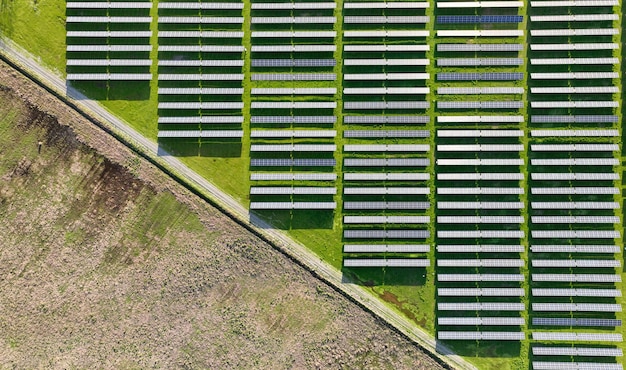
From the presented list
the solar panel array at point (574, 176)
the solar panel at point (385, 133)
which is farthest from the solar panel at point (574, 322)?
the solar panel at point (385, 133)

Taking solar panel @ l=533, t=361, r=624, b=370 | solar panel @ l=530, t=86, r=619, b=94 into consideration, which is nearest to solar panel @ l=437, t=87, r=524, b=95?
solar panel @ l=530, t=86, r=619, b=94

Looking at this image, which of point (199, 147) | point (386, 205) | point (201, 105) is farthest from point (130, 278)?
point (386, 205)

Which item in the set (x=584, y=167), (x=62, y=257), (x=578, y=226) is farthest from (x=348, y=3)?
(x=62, y=257)

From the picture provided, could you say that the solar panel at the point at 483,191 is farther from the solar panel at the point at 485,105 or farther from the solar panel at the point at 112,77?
the solar panel at the point at 112,77

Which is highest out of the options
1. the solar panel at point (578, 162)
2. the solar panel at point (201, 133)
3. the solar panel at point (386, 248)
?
the solar panel at point (201, 133)

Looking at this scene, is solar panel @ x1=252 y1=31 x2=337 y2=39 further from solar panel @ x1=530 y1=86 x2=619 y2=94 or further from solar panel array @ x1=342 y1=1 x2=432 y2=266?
solar panel @ x1=530 y1=86 x2=619 y2=94

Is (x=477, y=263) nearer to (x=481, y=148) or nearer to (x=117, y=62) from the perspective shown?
(x=481, y=148)

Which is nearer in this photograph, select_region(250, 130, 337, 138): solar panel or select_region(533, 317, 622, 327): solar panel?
select_region(533, 317, 622, 327): solar panel

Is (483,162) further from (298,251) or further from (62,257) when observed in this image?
(62,257)
